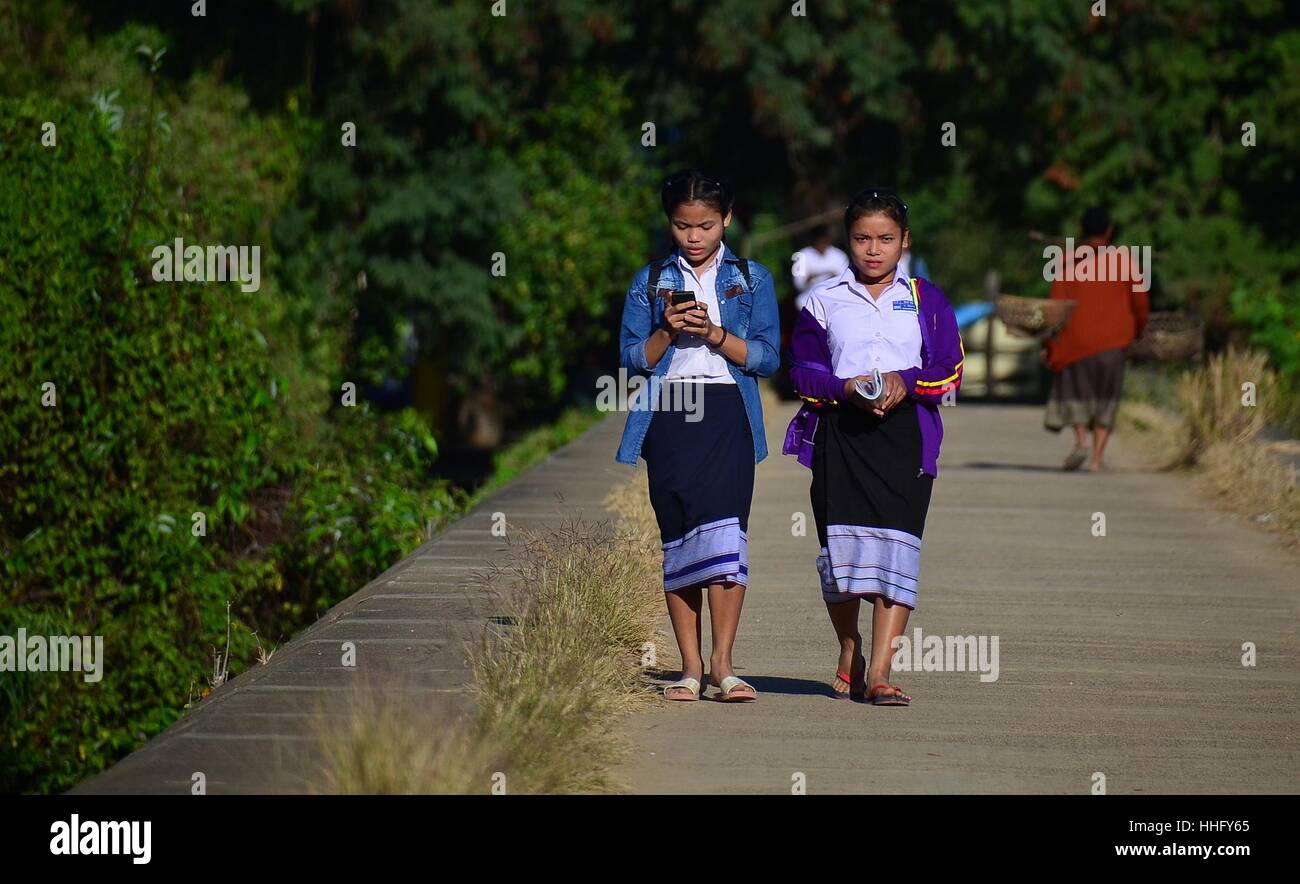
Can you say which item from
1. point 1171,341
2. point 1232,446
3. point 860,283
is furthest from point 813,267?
point 860,283

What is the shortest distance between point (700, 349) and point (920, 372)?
2.50 ft

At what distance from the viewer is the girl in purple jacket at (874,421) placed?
7543mm

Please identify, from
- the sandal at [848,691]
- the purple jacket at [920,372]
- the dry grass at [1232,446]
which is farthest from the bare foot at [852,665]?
the dry grass at [1232,446]

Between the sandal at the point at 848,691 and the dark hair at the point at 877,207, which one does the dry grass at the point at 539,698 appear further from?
the dark hair at the point at 877,207

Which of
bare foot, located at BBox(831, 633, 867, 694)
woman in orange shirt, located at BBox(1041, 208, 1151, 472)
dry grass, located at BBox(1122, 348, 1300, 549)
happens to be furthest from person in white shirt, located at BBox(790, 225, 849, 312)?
bare foot, located at BBox(831, 633, 867, 694)

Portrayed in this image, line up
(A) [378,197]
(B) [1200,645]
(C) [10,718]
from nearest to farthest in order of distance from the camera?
(B) [1200,645], (C) [10,718], (A) [378,197]

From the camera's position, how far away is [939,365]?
7.61 metres

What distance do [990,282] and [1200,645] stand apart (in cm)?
1187

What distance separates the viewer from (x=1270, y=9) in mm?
27359

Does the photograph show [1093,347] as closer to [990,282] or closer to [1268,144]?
[990,282]

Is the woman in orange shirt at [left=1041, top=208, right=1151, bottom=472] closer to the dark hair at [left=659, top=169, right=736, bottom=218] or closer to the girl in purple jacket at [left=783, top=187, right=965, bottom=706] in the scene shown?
the girl in purple jacket at [left=783, top=187, right=965, bottom=706]

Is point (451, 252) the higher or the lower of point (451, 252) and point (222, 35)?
the lower

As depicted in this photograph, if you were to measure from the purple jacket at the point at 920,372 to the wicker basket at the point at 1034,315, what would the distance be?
832 centimetres

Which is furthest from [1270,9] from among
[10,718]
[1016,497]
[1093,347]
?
[10,718]
